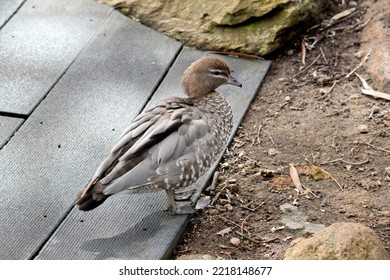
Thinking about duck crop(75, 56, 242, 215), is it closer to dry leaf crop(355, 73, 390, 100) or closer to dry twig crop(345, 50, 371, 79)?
dry leaf crop(355, 73, 390, 100)

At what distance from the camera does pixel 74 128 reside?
535 cm

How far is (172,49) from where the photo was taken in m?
6.12

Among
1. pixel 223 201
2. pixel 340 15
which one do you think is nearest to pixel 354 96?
pixel 340 15

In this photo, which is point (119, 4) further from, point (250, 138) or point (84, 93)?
point (250, 138)

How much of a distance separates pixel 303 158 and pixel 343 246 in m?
1.30

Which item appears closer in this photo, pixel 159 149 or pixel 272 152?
pixel 159 149

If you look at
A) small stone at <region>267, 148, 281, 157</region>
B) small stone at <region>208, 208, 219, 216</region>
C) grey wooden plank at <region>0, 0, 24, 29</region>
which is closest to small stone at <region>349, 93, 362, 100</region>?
small stone at <region>267, 148, 281, 157</region>

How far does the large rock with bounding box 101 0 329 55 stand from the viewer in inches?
242

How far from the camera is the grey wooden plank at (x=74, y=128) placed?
4660 mm

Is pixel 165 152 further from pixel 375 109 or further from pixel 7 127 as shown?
pixel 375 109

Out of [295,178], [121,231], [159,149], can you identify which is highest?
[159,149]

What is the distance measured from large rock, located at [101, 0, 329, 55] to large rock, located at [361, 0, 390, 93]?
412 millimetres

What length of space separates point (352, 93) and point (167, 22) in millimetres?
1419

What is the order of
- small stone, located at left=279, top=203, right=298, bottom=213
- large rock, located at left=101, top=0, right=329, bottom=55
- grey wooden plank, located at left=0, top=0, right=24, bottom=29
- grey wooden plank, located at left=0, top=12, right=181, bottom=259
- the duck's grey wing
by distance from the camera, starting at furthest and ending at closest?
grey wooden plank, located at left=0, top=0, right=24, bottom=29, large rock, located at left=101, top=0, right=329, bottom=55, small stone, located at left=279, top=203, right=298, bottom=213, grey wooden plank, located at left=0, top=12, right=181, bottom=259, the duck's grey wing
